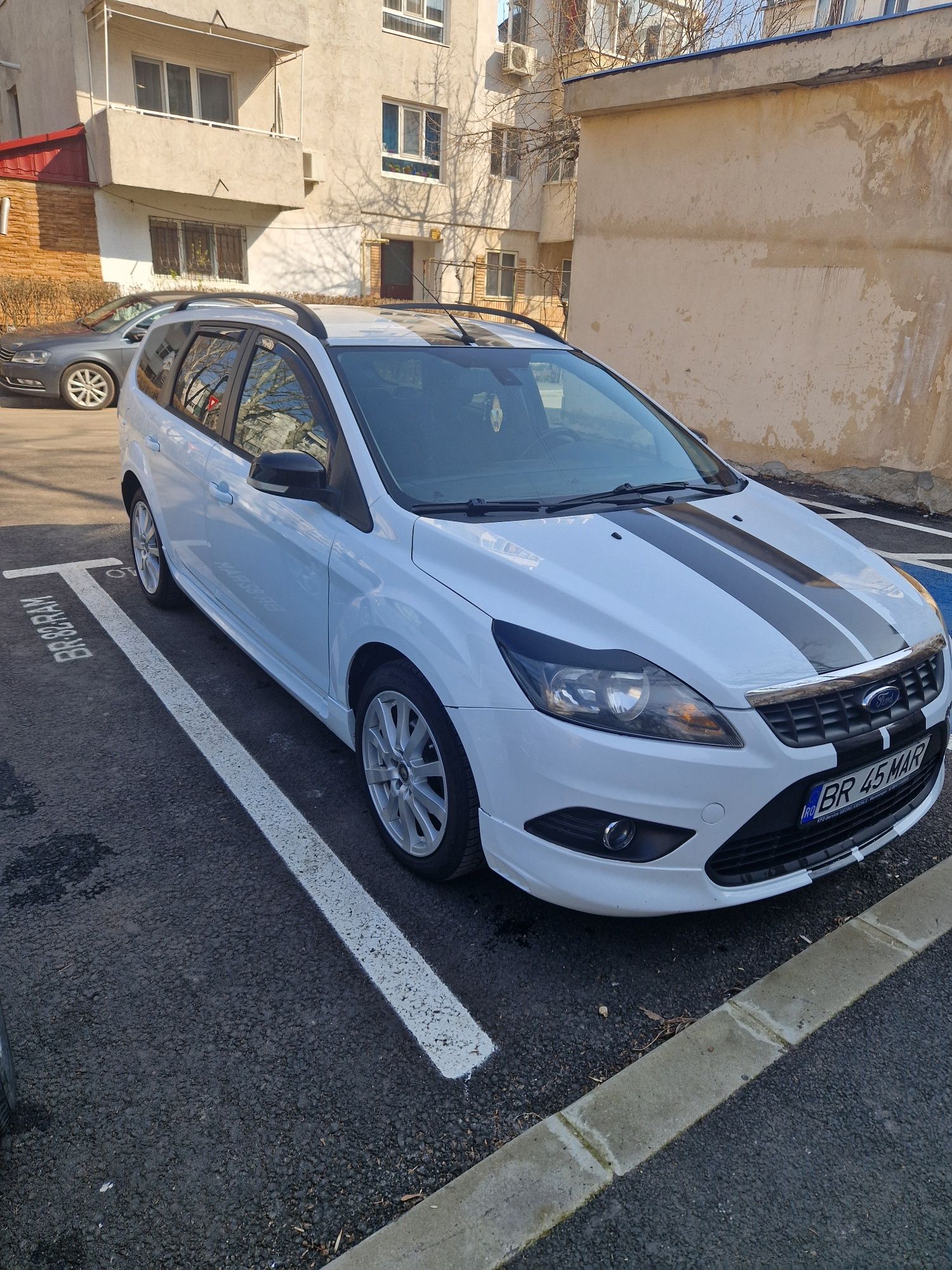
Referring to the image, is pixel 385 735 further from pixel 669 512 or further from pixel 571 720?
pixel 669 512

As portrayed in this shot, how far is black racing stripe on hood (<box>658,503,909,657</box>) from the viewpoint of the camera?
105 inches

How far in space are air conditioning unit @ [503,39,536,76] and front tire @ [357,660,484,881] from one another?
88.7ft

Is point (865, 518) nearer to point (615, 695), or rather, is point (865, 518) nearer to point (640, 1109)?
point (615, 695)

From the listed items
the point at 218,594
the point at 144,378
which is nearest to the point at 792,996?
the point at 218,594

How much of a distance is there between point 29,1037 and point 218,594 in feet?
7.86

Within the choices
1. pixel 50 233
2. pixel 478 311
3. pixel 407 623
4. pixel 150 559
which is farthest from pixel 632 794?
pixel 50 233

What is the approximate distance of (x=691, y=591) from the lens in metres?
2.65

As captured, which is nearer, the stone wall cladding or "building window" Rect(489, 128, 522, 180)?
the stone wall cladding

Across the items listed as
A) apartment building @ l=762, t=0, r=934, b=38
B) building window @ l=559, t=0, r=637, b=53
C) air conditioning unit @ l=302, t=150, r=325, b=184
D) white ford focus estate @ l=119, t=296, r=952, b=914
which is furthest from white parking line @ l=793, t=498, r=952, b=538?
building window @ l=559, t=0, r=637, b=53

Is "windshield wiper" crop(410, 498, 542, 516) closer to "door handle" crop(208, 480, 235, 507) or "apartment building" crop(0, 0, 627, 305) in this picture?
"door handle" crop(208, 480, 235, 507)

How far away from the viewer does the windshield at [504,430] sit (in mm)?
3236

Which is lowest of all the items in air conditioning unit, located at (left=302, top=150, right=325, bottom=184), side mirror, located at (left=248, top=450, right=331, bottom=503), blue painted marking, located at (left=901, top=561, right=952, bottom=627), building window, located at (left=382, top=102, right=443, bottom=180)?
blue painted marking, located at (left=901, top=561, right=952, bottom=627)

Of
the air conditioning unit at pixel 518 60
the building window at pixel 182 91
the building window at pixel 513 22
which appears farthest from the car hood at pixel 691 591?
the building window at pixel 513 22

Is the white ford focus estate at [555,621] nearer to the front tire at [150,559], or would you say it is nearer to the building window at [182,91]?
the front tire at [150,559]
